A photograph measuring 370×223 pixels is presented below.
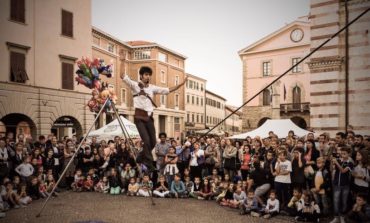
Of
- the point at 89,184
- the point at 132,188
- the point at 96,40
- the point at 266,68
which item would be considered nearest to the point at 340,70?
the point at 132,188

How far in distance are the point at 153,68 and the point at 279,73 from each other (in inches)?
594

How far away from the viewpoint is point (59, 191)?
1164 cm

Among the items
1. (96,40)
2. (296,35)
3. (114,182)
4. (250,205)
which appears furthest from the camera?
(296,35)

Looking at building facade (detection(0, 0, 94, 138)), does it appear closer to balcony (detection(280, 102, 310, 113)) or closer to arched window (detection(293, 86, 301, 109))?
balcony (detection(280, 102, 310, 113))

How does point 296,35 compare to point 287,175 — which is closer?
point 287,175

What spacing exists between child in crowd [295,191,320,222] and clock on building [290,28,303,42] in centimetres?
3068

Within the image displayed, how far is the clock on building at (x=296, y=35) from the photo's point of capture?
35.8 metres

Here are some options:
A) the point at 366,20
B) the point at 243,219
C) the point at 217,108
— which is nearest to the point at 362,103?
the point at 366,20

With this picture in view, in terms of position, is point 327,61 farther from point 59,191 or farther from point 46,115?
point 46,115

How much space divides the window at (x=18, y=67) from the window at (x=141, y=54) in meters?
26.1

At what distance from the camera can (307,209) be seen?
768 cm

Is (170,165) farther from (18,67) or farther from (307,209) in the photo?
(18,67)

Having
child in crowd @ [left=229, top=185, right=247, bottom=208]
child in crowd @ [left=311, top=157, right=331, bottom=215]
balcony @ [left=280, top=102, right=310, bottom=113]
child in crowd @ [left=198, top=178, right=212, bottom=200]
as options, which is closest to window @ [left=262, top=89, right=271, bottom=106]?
balcony @ [left=280, top=102, right=310, bottom=113]

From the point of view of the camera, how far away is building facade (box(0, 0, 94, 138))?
55.1ft
